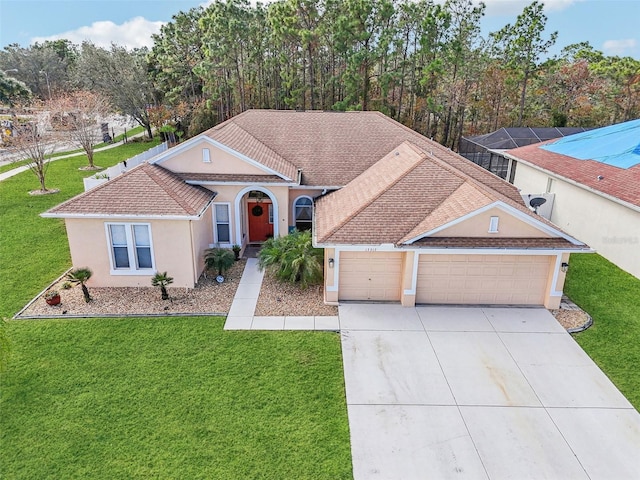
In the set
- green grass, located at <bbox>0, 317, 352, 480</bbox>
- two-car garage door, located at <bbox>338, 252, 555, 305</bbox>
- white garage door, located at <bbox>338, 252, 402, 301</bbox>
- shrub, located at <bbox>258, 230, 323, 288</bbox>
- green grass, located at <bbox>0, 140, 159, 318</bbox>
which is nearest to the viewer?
green grass, located at <bbox>0, 317, 352, 480</bbox>

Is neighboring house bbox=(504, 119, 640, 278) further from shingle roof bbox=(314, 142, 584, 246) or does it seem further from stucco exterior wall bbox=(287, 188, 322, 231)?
stucco exterior wall bbox=(287, 188, 322, 231)

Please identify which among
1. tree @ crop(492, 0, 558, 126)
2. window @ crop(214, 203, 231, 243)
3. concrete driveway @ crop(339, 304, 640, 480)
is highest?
tree @ crop(492, 0, 558, 126)

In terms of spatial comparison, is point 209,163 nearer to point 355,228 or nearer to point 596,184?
point 355,228

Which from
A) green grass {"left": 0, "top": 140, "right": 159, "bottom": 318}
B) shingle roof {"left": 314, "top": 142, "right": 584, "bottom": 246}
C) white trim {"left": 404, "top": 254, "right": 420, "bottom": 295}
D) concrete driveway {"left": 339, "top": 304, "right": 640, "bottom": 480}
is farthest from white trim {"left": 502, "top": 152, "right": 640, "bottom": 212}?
green grass {"left": 0, "top": 140, "right": 159, "bottom": 318}

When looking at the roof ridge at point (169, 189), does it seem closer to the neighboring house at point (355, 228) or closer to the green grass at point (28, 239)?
the neighboring house at point (355, 228)

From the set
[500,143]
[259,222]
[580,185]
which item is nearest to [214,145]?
[259,222]

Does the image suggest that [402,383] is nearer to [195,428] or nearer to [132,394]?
[195,428]

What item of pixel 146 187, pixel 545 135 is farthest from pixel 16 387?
pixel 545 135
